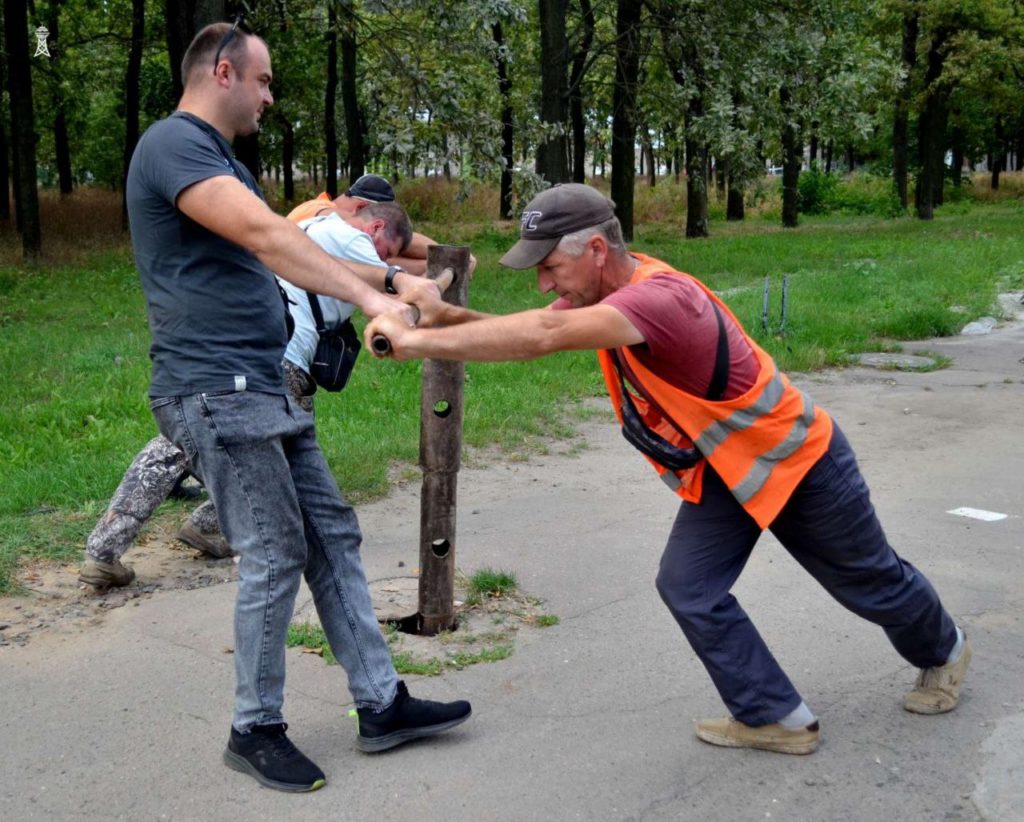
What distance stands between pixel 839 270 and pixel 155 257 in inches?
642

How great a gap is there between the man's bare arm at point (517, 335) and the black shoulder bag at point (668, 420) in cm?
29

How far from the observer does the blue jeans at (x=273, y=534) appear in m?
3.42

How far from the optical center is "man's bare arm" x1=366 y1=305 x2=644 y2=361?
10.6 ft

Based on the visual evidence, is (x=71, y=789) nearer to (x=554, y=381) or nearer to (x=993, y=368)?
(x=554, y=381)

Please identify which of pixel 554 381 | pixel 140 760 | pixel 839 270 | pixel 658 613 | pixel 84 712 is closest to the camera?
pixel 140 760

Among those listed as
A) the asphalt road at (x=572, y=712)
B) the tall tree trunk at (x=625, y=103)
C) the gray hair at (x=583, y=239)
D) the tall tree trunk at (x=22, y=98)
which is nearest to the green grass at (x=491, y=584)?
the asphalt road at (x=572, y=712)

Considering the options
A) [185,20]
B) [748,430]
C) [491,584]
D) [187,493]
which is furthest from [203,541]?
[185,20]

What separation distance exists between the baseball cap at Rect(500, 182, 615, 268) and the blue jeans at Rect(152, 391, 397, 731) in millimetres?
826

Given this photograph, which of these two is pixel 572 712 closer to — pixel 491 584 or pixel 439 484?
pixel 439 484

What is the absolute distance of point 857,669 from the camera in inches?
175

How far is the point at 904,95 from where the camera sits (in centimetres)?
3453

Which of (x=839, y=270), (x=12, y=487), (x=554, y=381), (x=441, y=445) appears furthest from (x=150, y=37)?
(x=441, y=445)

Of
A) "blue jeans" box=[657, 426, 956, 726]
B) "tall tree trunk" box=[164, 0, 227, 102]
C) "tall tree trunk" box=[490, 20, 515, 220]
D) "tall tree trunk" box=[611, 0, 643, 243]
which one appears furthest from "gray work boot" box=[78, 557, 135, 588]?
"tall tree trunk" box=[611, 0, 643, 243]

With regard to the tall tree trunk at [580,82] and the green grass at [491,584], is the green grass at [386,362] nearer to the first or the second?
the green grass at [491,584]
